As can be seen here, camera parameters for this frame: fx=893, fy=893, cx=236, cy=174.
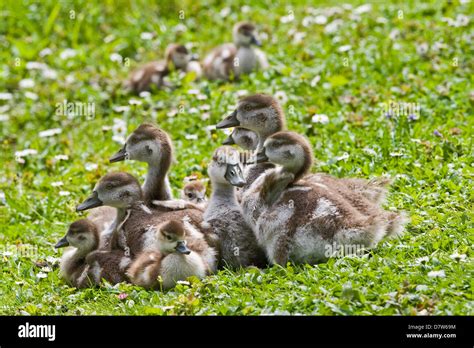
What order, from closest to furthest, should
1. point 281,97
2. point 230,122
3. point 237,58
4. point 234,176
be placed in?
point 234,176
point 230,122
point 281,97
point 237,58

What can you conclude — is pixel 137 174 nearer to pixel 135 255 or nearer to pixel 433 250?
pixel 135 255

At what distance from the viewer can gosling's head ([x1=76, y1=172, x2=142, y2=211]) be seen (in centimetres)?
767

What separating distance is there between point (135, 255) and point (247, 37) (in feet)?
18.8

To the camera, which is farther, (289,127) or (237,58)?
(237,58)

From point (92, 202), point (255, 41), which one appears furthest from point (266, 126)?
point (255, 41)

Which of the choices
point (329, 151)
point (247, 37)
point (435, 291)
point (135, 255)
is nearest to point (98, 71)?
point (247, 37)

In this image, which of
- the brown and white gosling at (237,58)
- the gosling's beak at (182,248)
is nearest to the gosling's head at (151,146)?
the gosling's beak at (182,248)

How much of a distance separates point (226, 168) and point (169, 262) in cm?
99

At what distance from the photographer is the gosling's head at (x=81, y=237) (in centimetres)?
750

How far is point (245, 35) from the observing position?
12.3 m

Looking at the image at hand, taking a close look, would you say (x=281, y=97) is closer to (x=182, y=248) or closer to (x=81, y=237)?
(x=81, y=237)

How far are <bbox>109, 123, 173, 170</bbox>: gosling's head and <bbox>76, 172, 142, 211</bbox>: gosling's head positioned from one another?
38cm

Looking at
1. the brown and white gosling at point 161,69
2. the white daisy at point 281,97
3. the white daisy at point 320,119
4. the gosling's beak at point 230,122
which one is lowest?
the gosling's beak at point 230,122

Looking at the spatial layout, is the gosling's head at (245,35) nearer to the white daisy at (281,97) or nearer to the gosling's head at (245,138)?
the white daisy at (281,97)
